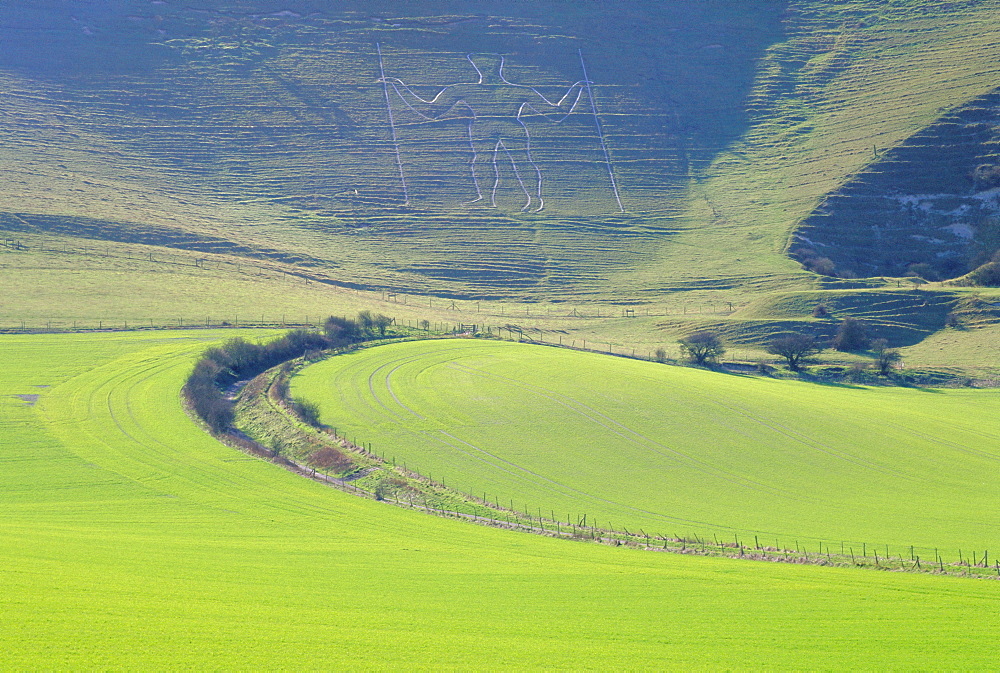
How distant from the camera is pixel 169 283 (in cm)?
7212

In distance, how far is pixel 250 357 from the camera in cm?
5200

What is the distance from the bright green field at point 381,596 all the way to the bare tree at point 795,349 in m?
34.1

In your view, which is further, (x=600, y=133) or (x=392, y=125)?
(x=392, y=125)

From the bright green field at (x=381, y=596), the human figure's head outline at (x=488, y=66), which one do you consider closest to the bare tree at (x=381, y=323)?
the bright green field at (x=381, y=596)

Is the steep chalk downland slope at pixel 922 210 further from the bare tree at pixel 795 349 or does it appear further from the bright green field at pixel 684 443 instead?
the bright green field at pixel 684 443

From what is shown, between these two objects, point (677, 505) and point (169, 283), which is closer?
point (677, 505)

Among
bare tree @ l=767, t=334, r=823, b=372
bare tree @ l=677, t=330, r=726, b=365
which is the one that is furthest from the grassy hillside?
bare tree @ l=677, t=330, r=726, b=365

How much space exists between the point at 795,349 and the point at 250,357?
3363 cm

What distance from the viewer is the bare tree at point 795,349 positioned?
54.6m

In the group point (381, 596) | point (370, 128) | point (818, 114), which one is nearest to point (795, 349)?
point (381, 596)

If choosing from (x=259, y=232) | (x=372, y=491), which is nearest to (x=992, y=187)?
(x=259, y=232)

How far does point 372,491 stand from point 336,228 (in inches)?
2652

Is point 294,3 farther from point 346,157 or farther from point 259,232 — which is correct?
point 259,232

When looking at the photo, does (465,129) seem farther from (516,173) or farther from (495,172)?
(516,173)
